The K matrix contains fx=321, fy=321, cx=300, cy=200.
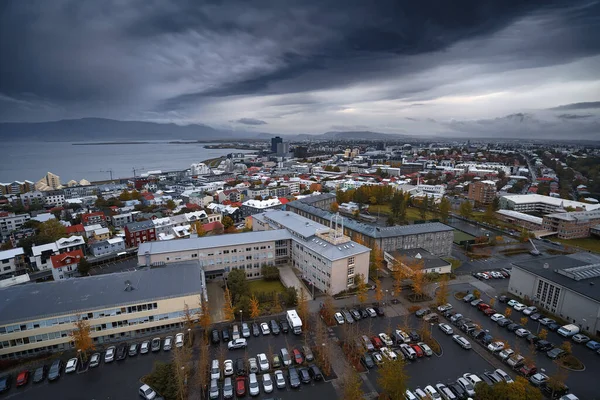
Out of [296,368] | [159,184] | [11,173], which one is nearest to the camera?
[296,368]

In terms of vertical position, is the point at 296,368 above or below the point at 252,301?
below

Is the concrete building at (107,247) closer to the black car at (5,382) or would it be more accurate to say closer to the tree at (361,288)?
the black car at (5,382)

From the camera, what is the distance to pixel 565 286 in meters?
13.5

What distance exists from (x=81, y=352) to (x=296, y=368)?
7791 mm

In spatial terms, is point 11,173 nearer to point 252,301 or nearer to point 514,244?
point 252,301

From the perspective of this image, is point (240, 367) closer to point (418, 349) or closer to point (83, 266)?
point (418, 349)

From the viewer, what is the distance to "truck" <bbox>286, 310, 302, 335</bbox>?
1272 cm

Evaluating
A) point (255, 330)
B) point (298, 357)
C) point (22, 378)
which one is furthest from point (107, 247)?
point (298, 357)

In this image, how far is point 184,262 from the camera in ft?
54.6

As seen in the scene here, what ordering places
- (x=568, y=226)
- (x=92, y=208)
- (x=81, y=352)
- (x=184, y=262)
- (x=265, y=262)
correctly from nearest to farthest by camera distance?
(x=81, y=352) < (x=184, y=262) < (x=265, y=262) < (x=568, y=226) < (x=92, y=208)

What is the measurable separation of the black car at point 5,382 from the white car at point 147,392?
13.8 ft

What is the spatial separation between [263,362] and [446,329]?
736 cm

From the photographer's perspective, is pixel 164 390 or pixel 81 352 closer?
pixel 164 390

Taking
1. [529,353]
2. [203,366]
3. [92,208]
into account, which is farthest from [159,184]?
[529,353]
